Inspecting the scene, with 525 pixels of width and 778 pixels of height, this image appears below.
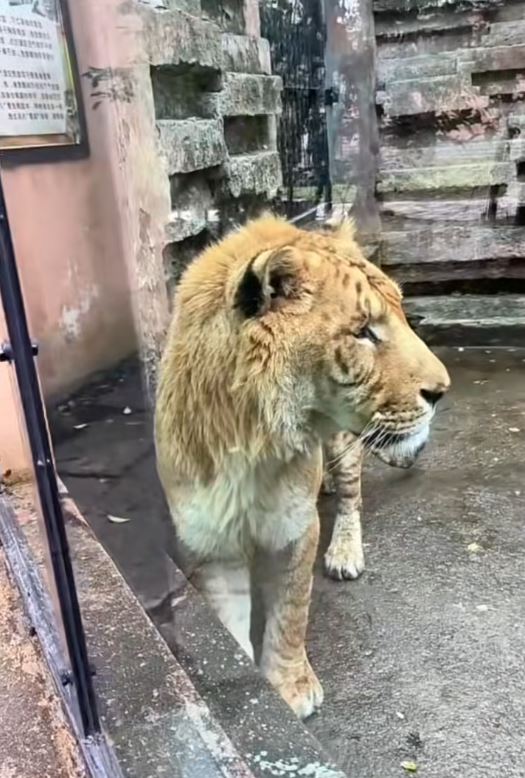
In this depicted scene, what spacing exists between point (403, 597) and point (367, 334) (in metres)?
0.70

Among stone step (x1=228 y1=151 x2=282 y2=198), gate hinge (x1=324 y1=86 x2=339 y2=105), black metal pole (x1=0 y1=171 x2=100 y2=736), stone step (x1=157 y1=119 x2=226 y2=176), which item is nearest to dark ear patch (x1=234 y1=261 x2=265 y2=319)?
black metal pole (x1=0 y1=171 x2=100 y2=736)

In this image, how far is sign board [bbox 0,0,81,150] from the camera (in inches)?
36.3

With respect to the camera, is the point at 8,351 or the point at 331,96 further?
the point at 331,96

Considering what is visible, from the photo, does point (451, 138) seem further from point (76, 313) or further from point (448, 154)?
point (76, 313)

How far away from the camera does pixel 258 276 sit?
1.04 m

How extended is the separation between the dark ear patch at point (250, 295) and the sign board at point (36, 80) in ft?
0.92

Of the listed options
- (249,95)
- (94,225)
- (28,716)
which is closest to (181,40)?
(249,95)

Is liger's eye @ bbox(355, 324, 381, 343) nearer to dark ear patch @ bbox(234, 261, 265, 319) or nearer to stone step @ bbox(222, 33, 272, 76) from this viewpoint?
dark ear patch @ bbox(234, 261, 265, 319)

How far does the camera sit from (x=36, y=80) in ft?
3.10

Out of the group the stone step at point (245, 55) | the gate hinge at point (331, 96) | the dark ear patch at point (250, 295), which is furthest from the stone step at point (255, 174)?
the dark ear patch at point (250, 295)

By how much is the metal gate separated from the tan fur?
0.74 metres

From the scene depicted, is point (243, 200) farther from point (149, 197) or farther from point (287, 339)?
point (287, 339)

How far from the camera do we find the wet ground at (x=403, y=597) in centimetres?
118

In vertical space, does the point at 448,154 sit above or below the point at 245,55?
below
